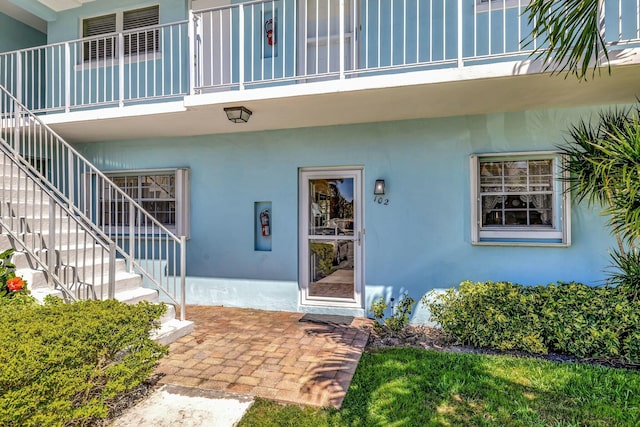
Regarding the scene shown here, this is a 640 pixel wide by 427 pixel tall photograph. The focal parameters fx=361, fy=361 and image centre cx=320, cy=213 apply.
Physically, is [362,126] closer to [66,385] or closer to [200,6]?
[200,6]

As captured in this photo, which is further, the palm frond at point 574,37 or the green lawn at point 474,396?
the palm frond at point 574,37

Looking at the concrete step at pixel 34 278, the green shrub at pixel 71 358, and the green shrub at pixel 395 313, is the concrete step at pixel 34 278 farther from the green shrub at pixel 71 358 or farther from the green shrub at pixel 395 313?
the green shrub at pixel 395 313

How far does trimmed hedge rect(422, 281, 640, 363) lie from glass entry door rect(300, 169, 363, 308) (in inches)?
73.6

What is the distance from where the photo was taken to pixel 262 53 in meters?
6.70

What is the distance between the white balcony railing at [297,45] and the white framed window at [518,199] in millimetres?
1594

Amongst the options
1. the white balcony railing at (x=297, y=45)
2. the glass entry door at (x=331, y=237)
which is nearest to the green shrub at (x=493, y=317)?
the glass entry door at (x=331, y=237)

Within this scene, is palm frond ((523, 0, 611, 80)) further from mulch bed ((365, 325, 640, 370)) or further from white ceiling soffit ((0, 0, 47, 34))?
white ceiling soffit ((0, 0, 47, 34))

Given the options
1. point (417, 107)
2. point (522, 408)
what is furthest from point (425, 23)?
point (522, 408)

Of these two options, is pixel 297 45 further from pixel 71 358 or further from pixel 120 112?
pixel 71 358

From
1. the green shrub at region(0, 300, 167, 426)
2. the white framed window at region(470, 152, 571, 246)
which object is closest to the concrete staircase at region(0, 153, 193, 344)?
the green shrub at region(0, 300, 167, 426)

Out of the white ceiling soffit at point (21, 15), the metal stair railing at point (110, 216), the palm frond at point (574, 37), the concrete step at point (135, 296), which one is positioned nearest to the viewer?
the palm frond at point (574, 37)

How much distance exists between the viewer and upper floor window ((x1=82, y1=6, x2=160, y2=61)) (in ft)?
24.9

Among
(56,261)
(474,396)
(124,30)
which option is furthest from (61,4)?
(474,396)

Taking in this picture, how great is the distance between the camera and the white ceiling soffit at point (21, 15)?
8156mm
